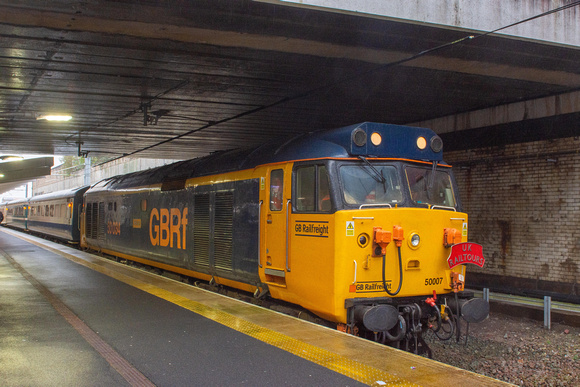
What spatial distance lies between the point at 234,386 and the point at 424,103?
10.2 m

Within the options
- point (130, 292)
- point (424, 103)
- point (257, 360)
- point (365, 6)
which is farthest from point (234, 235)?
point (424, 103)

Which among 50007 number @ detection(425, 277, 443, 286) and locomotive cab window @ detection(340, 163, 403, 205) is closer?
locomotive cab window @ detection(340, 163, 403, 205)

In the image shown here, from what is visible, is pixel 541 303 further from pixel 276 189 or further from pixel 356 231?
pixel 276 189

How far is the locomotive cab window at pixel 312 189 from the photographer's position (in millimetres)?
6848

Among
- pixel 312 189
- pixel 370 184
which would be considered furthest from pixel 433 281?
pixel 312 189

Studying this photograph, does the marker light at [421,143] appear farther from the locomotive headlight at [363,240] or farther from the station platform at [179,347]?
the station platform at [179,347]

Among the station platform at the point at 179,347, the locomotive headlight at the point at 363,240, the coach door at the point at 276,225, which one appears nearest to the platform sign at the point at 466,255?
the locomotive headlight at the point at 363,240

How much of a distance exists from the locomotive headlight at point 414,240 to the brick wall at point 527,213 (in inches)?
229

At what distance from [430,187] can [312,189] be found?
1.76 m

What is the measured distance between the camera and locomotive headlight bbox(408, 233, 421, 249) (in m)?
6.90

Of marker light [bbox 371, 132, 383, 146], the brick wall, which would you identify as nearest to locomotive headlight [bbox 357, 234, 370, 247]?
marker light [bbox 371, 132, 383, 146]

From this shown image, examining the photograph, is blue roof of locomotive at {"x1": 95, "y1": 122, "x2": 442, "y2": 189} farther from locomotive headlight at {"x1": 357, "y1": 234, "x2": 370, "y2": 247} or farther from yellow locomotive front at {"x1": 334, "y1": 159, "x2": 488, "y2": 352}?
locomotive headlight at {"x1": 357, "y1": 234, "x2": 370, "y2": 247}

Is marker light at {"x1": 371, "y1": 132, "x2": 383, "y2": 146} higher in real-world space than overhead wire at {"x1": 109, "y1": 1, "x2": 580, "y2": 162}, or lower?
lower

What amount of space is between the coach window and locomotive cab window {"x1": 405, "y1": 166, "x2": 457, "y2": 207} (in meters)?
1.81
